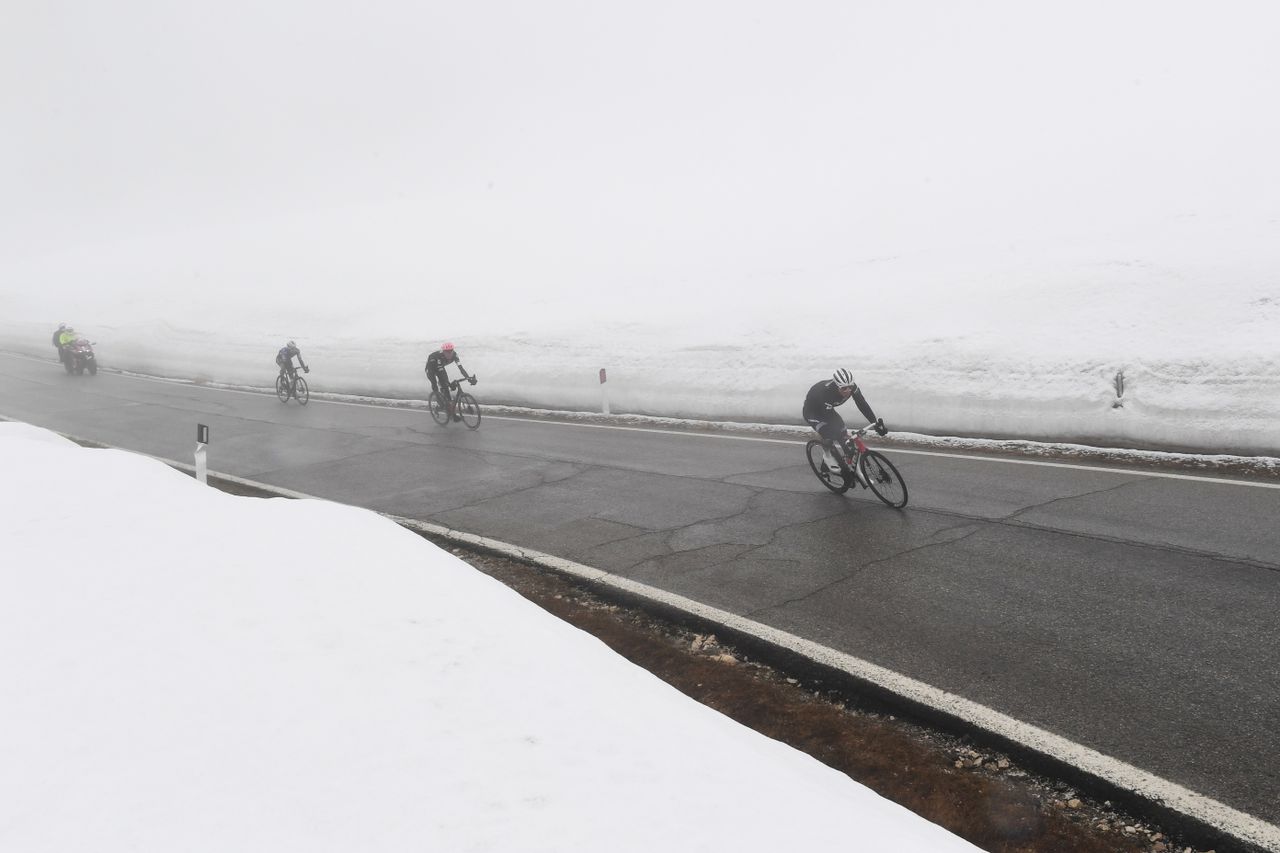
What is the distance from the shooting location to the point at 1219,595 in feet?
19.6

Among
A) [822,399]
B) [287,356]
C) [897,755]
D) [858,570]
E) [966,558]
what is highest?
[287,356]

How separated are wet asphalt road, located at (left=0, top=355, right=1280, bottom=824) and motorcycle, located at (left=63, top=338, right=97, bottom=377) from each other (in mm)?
21237

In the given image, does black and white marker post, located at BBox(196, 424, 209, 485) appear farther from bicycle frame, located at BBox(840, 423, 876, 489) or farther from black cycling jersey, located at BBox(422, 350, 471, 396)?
bicycle frame, located at BBox(840, 423, 876, 489)

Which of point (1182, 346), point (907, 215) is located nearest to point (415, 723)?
point (1182, 346)

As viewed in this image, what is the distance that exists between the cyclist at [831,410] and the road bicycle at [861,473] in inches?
3.2

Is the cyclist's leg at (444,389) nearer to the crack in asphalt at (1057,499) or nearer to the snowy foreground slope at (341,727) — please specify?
the crack in asphalt at (1057,499)

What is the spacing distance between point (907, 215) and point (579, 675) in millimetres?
32242

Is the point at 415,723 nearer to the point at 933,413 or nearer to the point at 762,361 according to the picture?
the point at 933,413

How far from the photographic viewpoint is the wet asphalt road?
469cm

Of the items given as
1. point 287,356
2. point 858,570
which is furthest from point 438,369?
point 858,570

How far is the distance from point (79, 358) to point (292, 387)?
13991 mm

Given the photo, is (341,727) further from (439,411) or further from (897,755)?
(439,411)

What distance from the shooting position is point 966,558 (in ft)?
23.6

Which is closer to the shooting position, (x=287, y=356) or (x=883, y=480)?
(x=883, y=480)
